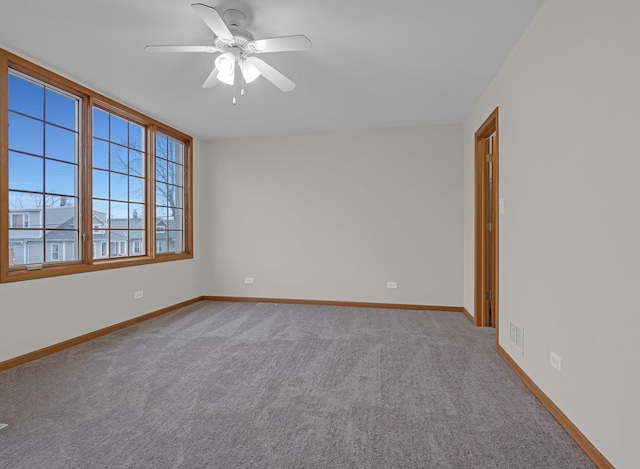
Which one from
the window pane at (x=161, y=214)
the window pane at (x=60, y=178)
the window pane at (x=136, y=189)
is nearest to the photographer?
the window pane at (x=60, y=178)

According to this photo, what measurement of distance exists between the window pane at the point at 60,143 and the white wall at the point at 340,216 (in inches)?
91.6

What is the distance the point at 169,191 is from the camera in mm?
5109

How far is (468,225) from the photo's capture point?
15.1 feet

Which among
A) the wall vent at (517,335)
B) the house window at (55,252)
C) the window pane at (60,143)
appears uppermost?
the window pane at (60,143)

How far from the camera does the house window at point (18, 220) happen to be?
118 inches

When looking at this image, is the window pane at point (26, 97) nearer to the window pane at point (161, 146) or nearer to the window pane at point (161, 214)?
the window pane at point (161, 146)

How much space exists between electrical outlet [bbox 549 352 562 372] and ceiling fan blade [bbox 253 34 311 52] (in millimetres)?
2489

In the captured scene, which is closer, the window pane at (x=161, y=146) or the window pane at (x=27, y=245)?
the window pane at (x=27, y=245)

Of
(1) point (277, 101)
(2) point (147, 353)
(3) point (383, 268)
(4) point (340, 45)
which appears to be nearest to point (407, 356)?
(3) point (383, 268)

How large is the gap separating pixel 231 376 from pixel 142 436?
2.79ft

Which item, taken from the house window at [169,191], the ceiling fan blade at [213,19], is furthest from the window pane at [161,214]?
the ceiling fan blade at [213,19]

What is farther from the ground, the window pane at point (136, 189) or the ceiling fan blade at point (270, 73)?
the ceiling fan blade at point (270, 73)

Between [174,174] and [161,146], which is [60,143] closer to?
[161,146]

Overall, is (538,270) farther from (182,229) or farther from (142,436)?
(182,229)
